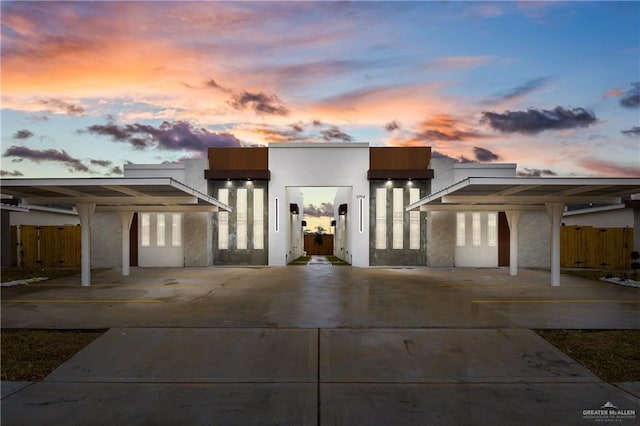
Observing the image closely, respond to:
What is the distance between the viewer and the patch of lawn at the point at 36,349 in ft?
20.2

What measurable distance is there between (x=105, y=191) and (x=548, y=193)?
1681cm

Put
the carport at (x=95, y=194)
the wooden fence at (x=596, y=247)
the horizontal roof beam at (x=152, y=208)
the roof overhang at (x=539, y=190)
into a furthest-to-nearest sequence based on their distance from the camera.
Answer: the wooden fence at (x=596, y=247)
the horizontal roof beam at (x=152, y=208)
the carport at (x=95, y=194)
the roof overhang at (x=539, y=190)

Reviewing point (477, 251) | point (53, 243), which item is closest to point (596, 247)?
point (477, 251)

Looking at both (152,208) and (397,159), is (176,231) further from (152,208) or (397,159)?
(397,159)

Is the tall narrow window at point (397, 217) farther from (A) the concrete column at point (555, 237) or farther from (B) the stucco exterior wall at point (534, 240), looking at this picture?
(A) the concrete column at point (555, 237)

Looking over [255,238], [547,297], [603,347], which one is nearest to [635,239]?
[547,297]

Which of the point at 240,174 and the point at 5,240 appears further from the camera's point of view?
the point at 5,240

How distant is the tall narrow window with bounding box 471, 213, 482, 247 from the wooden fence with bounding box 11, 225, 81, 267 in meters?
24.5

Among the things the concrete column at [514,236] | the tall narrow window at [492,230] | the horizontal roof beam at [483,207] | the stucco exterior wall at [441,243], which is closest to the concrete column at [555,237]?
the horizontal roof beam at [483,207]

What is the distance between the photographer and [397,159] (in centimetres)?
2491

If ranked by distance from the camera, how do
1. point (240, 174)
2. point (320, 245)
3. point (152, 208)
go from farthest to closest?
1. point (320, 245)
2. point (240, 174)
3. point (152, 208)

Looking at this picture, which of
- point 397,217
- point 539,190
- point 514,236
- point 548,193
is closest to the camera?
point 539,190

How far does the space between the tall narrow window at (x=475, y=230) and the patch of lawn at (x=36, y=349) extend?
2183 cm

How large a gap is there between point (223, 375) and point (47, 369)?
2.78m
